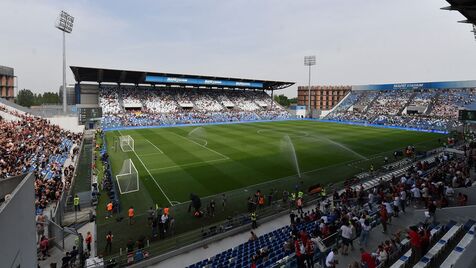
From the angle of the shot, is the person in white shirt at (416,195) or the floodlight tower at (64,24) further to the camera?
the floodlight tower at (64,24)

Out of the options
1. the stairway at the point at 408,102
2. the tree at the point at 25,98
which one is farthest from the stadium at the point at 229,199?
the tree at the point at 25,98

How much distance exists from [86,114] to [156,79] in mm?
25830

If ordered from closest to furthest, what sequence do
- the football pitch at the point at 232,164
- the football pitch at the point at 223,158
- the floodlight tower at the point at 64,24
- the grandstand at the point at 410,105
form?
the football pitch at the point at 232,164 < the football pitch at the point at 223,158 < the floodlight tower at the point at 64,24 < the grandstand at the point at 410,105

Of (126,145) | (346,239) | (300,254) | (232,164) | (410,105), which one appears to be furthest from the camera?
(410,105)

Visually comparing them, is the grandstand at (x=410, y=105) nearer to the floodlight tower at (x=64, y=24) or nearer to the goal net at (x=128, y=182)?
the goal net at (x=128, y=182)

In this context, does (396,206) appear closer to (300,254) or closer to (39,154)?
(300,254)

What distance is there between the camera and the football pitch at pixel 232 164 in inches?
699

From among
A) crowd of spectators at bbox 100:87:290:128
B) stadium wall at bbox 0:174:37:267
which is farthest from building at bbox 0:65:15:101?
stadium wall at bbox 0:174:37:267

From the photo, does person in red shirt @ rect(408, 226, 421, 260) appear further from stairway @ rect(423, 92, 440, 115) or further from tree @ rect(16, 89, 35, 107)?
tree @ rect(16, 89, 35, 107)

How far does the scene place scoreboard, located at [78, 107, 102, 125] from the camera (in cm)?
4009

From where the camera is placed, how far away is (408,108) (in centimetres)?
6600

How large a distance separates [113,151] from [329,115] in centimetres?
6143

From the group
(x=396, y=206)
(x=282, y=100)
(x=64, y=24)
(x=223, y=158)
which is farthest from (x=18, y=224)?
(x=282, y=100)

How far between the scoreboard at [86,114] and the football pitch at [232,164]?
4.55m
